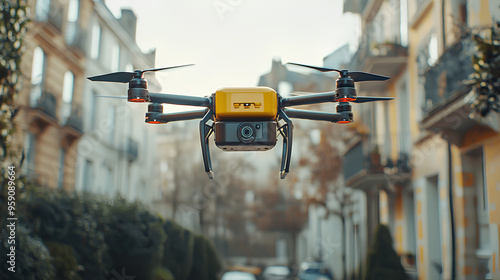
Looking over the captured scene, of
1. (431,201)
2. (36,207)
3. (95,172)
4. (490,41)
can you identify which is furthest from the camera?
(95,172)

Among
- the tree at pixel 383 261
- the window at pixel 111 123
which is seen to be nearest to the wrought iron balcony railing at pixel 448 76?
the tree at pixel 383 261

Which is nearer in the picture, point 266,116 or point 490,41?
point 266,116

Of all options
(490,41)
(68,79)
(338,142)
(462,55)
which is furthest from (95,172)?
(490,41)

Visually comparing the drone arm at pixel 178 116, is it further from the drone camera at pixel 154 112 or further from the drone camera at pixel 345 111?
the drone camera at pixel 345 111

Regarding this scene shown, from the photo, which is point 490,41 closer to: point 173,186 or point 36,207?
point 36,207

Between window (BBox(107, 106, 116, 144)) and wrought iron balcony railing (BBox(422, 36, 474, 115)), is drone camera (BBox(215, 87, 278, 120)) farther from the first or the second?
window (BBox(107, 106, 116, 144))

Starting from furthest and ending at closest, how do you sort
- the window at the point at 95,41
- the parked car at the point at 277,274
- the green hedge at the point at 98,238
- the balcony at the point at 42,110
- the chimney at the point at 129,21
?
the parked car at the point at 277,274 < the chimney at the point at 129,21 < the window at the point at 95,41 < the balcony at the point at 42,110 < the green hedge at the point at 98,238

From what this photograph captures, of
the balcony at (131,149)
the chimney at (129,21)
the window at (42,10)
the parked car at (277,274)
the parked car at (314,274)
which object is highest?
the chimney at (129,21)
